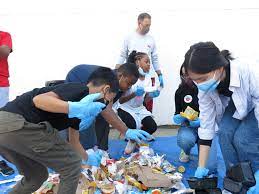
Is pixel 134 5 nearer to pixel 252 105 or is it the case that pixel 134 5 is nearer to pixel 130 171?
pixel 130 171

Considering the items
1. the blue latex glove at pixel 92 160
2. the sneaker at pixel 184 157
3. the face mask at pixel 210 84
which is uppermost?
the face mask at pixel 210 84

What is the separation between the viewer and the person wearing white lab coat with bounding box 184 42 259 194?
1.83m

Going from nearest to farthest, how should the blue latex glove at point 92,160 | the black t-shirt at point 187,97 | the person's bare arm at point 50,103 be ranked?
the person's bare arm at point 50,103
the blue latex glove at point 92,160
the black t-shirt at point 187,97

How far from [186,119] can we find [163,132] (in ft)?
3.66

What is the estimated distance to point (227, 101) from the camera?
7.10ft

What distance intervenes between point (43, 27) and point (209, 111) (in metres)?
2.54

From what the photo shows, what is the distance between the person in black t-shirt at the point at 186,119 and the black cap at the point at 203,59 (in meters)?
1.32

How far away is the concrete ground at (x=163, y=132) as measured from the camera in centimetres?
411

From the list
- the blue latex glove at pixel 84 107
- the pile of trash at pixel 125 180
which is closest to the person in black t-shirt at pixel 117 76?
the pile of trash at pixel 125 180

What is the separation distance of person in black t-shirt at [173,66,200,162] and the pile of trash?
40 centimetres

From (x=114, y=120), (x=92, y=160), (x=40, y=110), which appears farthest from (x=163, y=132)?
(x=40, y=110)

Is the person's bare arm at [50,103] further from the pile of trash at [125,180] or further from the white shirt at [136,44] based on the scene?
the white shirt at [136,44]

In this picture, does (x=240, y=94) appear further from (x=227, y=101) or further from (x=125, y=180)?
(x=125, y=180)

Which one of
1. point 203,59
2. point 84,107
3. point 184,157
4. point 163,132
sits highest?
point 203,59
